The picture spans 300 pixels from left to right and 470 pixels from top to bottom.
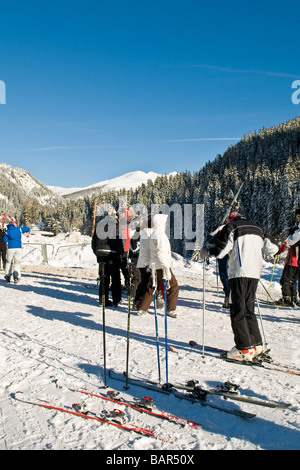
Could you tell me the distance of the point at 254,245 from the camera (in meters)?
5.08

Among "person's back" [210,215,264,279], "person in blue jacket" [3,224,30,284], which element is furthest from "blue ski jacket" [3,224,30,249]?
"person's back" [210,215,264,279]

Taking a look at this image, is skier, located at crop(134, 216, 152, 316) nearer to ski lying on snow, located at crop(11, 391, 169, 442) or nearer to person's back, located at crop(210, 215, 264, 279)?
person's back, located at crop(210, 215, 264, 279)

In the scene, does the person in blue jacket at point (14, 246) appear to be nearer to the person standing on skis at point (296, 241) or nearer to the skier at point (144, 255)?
the skier at point (144, 255)

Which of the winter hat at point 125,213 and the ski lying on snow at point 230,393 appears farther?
the winter hat at point 125,213

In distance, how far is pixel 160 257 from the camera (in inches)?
297

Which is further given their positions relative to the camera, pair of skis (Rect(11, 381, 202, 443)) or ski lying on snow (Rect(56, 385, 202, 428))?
ski lying on snow (Rect(56, 385, 202, 428))

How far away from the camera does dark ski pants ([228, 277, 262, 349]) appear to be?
4879mm

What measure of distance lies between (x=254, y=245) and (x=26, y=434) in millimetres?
3698

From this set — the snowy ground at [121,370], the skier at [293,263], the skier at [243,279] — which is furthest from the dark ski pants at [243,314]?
the skier at [293,263]

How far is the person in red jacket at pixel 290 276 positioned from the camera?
9266mm

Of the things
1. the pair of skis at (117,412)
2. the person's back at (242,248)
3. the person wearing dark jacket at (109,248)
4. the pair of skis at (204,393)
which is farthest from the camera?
the person wearing dark jacket at (109,248)

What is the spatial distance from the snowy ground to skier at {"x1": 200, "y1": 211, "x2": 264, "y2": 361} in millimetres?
324

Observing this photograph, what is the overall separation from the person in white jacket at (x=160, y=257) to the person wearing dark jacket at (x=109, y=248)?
3.67 feet

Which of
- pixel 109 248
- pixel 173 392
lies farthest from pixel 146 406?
pixel 109 248
